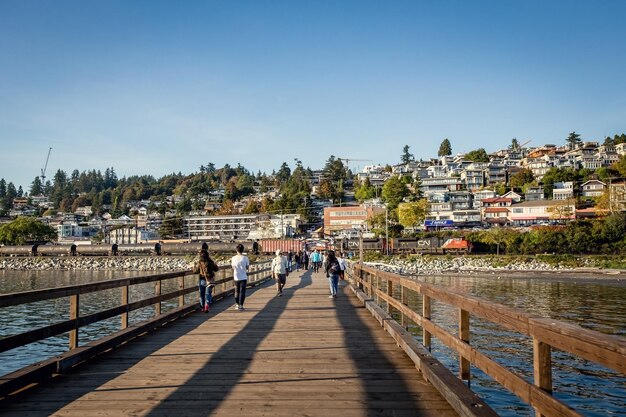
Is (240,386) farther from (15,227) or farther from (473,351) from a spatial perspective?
(15,227)

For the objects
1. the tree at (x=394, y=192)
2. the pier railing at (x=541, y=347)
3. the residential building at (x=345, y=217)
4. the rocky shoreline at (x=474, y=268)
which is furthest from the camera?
the tree at (x=394, y=192)

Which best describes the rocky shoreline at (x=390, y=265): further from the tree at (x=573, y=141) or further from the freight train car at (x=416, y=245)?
the tree at (x=573, y=141)

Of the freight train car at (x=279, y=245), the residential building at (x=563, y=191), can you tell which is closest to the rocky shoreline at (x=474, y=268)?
the freight train car at (x=279, y=245)

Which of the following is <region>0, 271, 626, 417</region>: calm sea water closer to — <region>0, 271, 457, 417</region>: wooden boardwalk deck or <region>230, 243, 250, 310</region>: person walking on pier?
<region>0, 271, 457, 417</region>: wooden boardwalk deck

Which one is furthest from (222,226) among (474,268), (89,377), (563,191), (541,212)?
(89,377)

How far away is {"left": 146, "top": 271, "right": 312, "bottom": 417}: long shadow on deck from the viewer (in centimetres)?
448

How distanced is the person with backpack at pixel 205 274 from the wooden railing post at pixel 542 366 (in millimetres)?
9965

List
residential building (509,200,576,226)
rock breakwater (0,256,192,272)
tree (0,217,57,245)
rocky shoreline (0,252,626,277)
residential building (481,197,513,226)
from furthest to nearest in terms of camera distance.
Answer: tree (0,217,57,245)
residential building (481,197,513,226)
residential building (509,200,576,226)
rock breakwater (0,256,192,272)
rocky shoreline (0,252,626,277)

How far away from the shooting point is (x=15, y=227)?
394 feet

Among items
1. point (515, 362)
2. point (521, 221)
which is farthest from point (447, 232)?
point (515, 362)

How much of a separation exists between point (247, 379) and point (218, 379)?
0.32m

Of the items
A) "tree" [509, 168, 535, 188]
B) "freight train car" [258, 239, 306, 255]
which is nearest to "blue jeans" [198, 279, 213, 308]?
"freight train car" [258, 239, 306, 255]

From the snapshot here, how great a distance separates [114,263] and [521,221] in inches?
3076

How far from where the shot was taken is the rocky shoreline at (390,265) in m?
63.2
